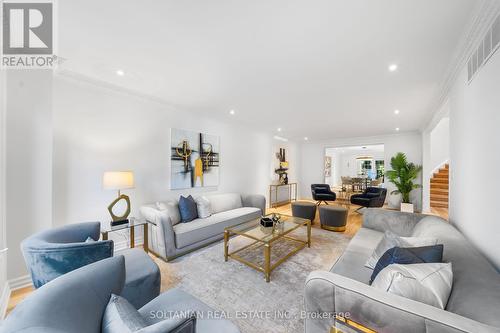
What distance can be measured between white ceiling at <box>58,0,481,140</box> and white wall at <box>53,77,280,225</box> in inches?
13.5

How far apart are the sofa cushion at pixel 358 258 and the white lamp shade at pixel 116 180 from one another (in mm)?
2721

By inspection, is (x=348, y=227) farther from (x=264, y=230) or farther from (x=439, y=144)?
(x=439, y=144)

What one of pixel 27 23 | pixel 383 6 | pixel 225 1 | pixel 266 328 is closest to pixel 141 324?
pixel 266 328

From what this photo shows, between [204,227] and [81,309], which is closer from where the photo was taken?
[81,309]

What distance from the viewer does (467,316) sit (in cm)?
83

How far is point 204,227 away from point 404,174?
5.77 m

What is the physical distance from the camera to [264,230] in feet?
9.16

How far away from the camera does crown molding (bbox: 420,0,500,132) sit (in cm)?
139

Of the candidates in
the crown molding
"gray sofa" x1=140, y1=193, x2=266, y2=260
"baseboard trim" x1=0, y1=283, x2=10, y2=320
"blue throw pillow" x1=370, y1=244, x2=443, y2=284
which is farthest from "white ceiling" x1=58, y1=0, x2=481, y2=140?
"baseboard trim" x1=0, y1=283, x2=10, y2=320

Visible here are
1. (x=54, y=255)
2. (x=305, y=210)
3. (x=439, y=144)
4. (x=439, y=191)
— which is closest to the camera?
(x=54, y=255)

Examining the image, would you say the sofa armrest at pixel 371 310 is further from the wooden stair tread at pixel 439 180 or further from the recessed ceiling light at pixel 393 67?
the wooden stair tread at pixel 439 180

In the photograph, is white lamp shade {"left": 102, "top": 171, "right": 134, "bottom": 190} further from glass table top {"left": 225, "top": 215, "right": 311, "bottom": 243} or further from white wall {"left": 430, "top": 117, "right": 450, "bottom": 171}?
white wall {"left": 430, "top": 117, "right": 450, "bottom": 171}

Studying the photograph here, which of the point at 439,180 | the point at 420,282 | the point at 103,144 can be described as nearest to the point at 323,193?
the point at 439,180

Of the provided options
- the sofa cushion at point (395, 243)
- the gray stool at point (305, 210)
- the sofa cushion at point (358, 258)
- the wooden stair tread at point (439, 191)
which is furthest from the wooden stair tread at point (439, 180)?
the sofa cushion at point (395, 243)
